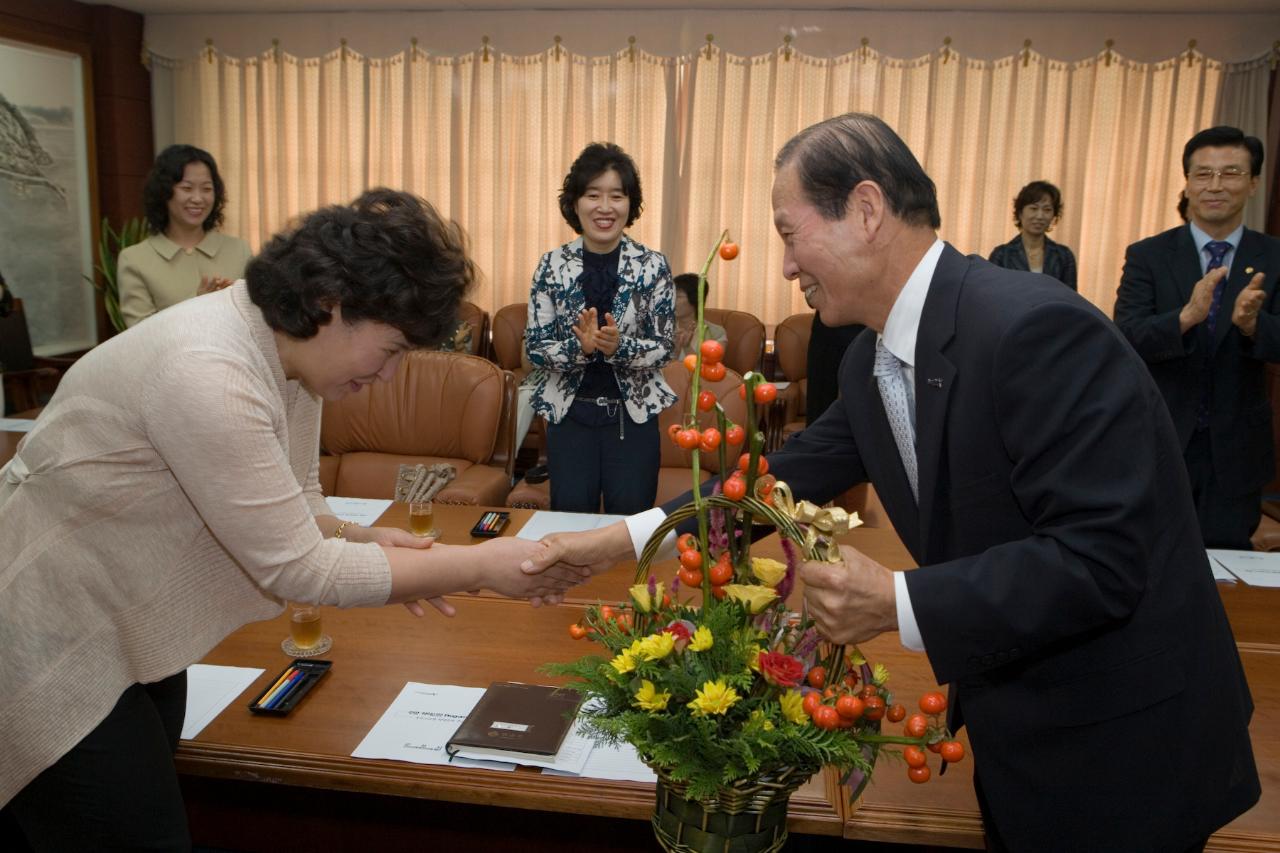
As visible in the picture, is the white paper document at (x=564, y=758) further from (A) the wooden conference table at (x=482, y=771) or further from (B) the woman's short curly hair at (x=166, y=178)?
(B) the woman's short curly hair at (x=166, y=178)

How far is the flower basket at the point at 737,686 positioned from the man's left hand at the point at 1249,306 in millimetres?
2079

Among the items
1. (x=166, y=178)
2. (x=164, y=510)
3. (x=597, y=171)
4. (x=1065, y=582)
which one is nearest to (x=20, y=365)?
(x=166, y=178)

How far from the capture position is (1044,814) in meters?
1.22

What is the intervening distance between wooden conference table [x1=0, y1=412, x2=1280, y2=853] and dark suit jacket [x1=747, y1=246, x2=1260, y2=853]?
0.27 feet

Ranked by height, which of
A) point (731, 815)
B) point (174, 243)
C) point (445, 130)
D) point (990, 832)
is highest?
point (445, 130)

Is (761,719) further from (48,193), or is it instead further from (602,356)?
(48,193)

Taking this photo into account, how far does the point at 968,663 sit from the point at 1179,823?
342mm

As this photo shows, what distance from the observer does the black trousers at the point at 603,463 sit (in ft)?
10.4

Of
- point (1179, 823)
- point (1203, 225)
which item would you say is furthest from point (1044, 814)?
point (1203, 225)

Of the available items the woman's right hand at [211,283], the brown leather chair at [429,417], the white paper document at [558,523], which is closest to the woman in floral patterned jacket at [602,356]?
the brown leather chair at [429,417]

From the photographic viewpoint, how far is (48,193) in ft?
21.4

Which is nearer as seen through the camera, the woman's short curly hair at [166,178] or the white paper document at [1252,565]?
the white paper document at [1252,565]

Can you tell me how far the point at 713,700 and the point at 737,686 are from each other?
0.06 metres

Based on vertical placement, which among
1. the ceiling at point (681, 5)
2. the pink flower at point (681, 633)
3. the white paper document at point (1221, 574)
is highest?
the ceiling at point (681, 5)
